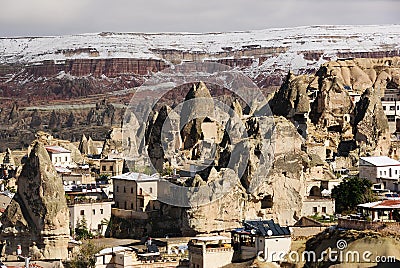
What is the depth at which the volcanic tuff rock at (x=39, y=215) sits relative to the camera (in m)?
44.7

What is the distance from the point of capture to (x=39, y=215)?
45188 mm

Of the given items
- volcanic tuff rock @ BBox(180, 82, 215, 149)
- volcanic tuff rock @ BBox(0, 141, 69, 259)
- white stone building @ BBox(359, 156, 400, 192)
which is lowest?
volcanic tuff rock @ BBox(0, 141, 69, 259)

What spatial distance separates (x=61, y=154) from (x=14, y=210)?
22075mm

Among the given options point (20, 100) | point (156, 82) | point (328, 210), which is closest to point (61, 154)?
point (328, 210)

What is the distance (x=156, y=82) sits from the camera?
136 metres

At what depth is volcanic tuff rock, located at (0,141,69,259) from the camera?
147 ft

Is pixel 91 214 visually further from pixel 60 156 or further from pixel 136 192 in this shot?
pixel 60 156

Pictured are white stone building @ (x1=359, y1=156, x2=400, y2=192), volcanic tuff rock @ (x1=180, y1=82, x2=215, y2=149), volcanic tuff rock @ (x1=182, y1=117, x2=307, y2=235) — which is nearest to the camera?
volcanic tuff rock @ (x1=182, y1=117, x2=307, y2=235)

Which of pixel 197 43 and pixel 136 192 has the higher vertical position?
pixel 197 43

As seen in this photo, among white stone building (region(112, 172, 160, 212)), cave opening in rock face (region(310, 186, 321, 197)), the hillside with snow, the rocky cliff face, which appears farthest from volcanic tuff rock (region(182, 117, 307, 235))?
the hillside with snow

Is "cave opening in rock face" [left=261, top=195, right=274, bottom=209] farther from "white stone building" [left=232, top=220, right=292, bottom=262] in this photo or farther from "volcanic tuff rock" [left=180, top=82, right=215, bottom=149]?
"volcanic tuff rock" [left=180, top=82, right=215, bottom=149]

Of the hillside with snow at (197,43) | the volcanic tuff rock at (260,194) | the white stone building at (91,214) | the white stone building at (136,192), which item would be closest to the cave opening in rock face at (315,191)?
the volcanic tuff rock at (260,194)

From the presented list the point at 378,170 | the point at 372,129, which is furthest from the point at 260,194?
the point at 372,129

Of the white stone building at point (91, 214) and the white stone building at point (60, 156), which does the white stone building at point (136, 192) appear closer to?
the white stone building at point (91, 214)
